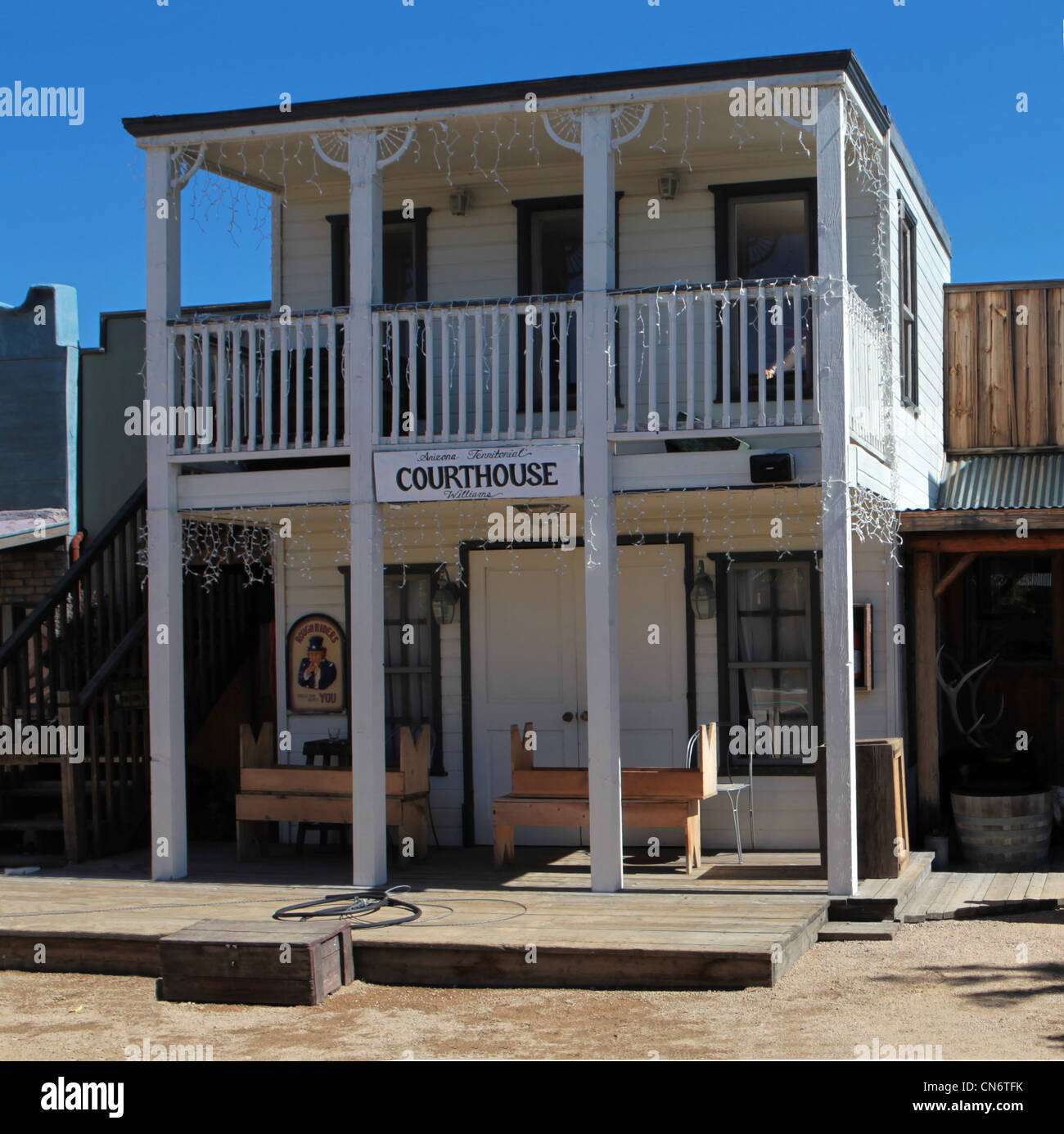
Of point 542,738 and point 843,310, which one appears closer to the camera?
point 843,310

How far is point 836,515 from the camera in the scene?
348 inches

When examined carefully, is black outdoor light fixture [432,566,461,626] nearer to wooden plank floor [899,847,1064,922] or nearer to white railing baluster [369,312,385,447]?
white railing baluster [369,312,385,447]

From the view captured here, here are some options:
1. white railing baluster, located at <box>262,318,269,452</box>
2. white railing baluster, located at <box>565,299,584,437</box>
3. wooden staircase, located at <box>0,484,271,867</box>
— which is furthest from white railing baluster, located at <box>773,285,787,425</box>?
wooden staircase, located at <box>0,484,271,867</box>

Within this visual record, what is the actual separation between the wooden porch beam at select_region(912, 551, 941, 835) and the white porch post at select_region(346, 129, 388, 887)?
4.27 meters

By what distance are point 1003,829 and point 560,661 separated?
143 inches

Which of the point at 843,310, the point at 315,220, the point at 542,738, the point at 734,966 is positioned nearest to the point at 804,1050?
the point at 734,966

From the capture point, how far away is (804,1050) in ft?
20.5

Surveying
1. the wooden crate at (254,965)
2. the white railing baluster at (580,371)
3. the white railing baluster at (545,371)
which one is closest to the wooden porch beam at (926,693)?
the white railing baluster at (580,371)

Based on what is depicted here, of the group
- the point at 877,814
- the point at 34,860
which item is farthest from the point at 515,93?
the point at 34,860

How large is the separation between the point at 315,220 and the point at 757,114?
4371mm

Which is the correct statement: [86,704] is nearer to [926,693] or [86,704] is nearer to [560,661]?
[560,661]

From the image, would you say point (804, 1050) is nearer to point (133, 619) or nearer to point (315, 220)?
point (133, 619)

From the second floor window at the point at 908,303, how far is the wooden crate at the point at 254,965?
649 centimetres

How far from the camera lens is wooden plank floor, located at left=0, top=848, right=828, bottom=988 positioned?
7.61 metres
